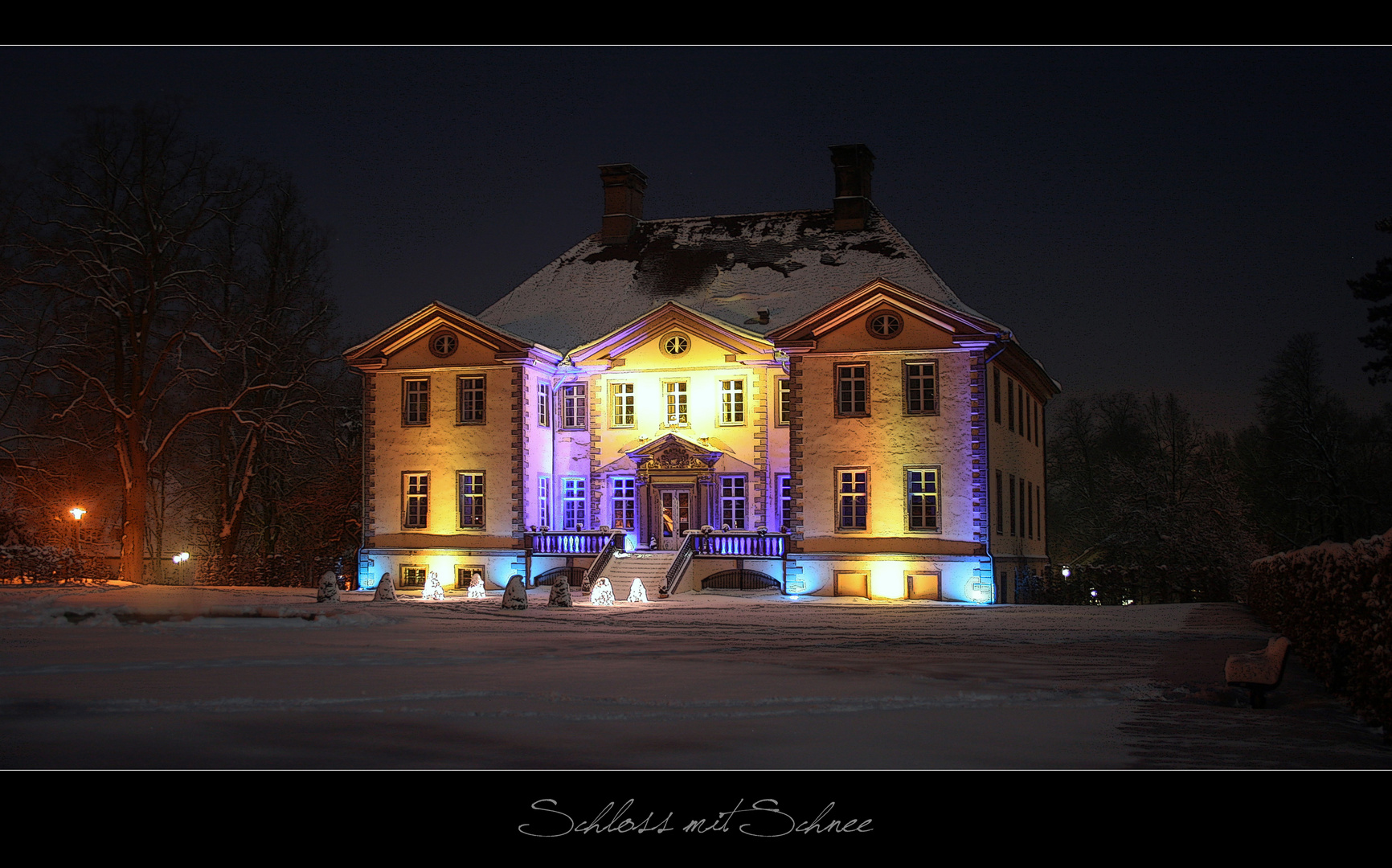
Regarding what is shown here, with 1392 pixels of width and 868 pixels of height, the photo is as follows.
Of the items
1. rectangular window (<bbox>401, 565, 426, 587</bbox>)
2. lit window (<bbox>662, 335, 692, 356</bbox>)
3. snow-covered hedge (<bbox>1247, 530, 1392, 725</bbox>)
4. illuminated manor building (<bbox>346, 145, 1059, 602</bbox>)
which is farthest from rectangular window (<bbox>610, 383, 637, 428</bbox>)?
snow-covered hedge (<bbox>1247, 530, 1392, 725</bbox>)

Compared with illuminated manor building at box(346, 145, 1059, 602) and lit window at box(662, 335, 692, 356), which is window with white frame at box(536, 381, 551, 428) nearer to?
illuminated manor building at box(346, 145, 1059, 602)

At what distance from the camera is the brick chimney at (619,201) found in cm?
4656

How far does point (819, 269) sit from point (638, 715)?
31635 millimetres

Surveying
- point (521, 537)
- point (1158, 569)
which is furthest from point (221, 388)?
point (1158, 569)

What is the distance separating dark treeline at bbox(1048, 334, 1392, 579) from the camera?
47.7m

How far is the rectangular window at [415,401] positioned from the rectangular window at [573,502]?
5.08 meters

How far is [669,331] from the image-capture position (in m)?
39.7

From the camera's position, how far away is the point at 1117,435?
71.1 m

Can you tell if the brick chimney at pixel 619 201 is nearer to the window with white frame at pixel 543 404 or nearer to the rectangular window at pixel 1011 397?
the window with white frame at pixel 543 404

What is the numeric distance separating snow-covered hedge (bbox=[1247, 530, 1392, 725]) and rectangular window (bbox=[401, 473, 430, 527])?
1092 inches

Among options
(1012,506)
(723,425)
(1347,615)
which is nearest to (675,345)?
(723,425)

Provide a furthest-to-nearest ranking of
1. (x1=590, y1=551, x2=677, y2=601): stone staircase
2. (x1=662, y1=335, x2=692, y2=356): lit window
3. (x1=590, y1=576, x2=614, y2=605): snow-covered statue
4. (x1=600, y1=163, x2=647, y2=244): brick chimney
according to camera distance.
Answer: (x1=600, y1=163, x2=647, y2=244): brick chimney < (x1=662, y1=335, x2=692, y2=356): lit window < (x1=590, y1=551, x2=677, y2=601): stone staircase < (x1=590, y1=576, x2=614, y2=605): snow-covered statue

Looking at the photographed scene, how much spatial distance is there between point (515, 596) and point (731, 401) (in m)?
12.6

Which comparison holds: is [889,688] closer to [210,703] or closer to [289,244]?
[210,703]
